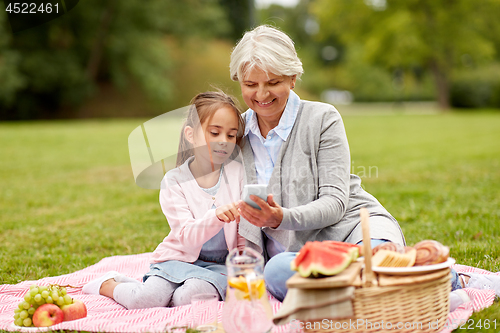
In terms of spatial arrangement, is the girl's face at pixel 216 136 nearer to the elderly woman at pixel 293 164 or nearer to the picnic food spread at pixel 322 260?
the elderly woman at pixel 293 164

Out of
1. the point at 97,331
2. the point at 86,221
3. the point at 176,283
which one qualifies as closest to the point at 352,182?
the point at 176,283

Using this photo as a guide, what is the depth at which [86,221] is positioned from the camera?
570 centimetres

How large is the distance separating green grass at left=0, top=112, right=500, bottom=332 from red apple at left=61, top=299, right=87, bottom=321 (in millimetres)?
1200

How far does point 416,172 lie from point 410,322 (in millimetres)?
6846

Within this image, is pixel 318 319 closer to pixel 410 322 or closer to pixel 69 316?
pixel 410 322

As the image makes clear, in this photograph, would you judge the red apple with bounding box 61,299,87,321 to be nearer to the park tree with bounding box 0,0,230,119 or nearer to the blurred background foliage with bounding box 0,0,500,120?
the blurred background foliage with bounding box 0,0,500,120

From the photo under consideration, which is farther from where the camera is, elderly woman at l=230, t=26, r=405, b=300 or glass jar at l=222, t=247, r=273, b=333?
elderly woman at l=230, t=26, r=405, b=300

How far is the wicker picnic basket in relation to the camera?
2115 millimetres

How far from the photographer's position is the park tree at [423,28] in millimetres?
30928

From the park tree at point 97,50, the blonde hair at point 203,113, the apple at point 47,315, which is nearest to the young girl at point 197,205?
the blonde hair at point 203,113

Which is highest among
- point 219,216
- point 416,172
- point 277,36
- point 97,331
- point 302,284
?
point 277,36

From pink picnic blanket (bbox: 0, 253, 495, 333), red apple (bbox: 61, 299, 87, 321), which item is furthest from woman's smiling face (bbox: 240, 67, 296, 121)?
red apple (bbox: 61, 299, 87, 321)

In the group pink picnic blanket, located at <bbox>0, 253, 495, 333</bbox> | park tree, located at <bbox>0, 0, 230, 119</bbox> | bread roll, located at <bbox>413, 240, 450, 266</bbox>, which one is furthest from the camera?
park tree, located at <bbox>0, 0, 230, 119</bbox>

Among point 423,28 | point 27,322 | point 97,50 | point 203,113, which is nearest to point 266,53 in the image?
point 203,113
